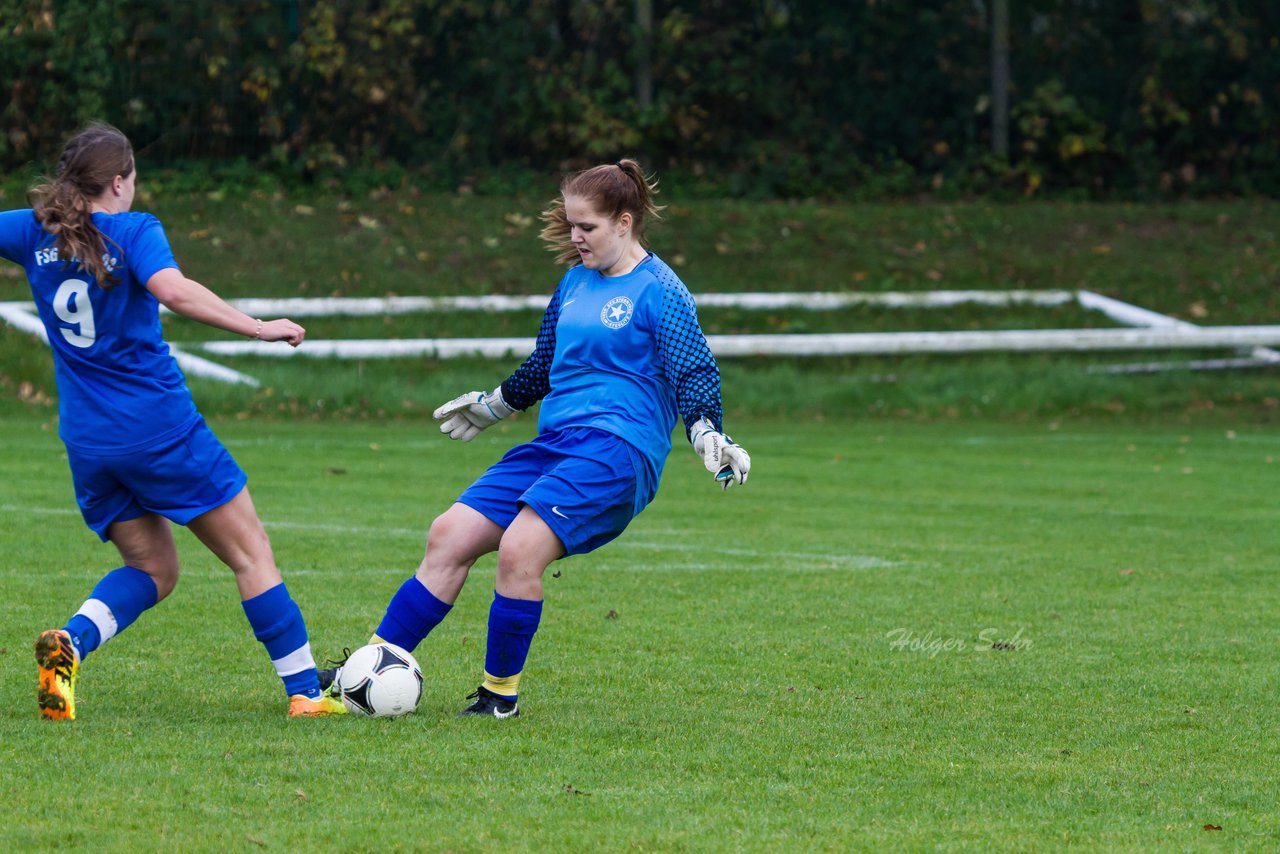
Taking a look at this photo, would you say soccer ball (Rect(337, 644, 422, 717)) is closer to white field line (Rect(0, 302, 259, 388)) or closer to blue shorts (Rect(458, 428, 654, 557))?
blue shorts (Rect(458, 428, 654, 557))

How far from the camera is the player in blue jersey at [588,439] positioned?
5297mm

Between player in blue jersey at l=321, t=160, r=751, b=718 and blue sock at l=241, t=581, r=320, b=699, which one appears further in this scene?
blue sock at l=241, t=581, r=320, b=699

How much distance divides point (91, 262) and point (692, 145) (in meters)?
20.7

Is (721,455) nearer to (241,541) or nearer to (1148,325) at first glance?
(241,541)

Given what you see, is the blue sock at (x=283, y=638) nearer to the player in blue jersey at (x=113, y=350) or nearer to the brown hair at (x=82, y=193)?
the player in blue jersey at (x=113, y=350)

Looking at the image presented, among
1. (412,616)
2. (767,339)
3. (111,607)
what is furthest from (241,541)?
(767,339)

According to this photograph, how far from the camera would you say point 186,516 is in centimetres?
523

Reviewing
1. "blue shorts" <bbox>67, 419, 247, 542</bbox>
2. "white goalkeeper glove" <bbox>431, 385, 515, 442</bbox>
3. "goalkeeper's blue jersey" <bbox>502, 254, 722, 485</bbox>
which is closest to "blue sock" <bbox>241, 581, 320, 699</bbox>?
"blue shorts" <bbox>67, 419, 247, 542</bbox>

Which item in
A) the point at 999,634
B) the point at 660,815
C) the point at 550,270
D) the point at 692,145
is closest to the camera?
the point at 660,815

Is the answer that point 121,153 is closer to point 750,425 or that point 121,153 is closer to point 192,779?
point 192,779

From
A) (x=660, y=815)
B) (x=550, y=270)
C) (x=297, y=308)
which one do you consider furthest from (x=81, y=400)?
(x=550, y=270)

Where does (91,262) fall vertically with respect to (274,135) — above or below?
above

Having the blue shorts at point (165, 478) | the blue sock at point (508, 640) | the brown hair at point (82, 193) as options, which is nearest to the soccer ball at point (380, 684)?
the blue sock at point (508, 640)

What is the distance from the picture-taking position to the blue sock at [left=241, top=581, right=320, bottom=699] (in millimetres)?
5410
